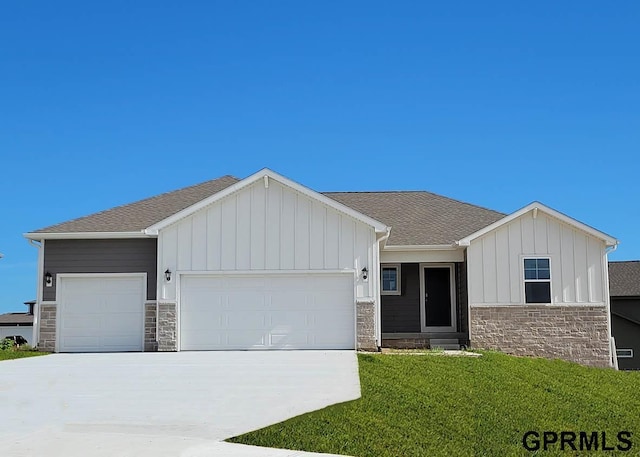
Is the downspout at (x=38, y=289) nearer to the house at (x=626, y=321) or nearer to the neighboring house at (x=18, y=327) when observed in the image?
the house at (x=626, y=321)

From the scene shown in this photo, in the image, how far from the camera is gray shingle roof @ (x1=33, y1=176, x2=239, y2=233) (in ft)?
74.7

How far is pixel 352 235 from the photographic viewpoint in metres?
21.2

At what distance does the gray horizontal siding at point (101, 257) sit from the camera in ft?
73.5

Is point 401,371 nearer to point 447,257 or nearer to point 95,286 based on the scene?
point 447,257

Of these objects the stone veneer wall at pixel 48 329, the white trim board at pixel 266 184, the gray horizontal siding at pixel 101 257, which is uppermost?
the white trim board at pixel 266 184

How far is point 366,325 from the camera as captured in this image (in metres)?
21.0

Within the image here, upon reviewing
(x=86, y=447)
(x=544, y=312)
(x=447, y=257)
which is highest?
(x=447, y=257)

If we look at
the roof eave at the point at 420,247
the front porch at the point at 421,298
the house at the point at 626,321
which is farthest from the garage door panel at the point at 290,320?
the house at the point at 626,321

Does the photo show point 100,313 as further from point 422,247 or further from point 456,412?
point 456,412

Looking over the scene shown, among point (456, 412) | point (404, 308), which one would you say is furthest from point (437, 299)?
point (456, 412)

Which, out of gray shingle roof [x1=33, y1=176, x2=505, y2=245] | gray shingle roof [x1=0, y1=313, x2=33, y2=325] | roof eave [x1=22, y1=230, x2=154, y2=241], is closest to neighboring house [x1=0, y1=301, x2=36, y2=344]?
gray shingle roof [x1=0, y1=313, x2=33, y2=325]

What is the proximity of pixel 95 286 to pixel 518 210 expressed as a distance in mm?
11804

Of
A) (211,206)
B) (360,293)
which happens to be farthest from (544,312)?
(211,206)

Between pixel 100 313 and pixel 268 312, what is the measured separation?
4.87 metres
